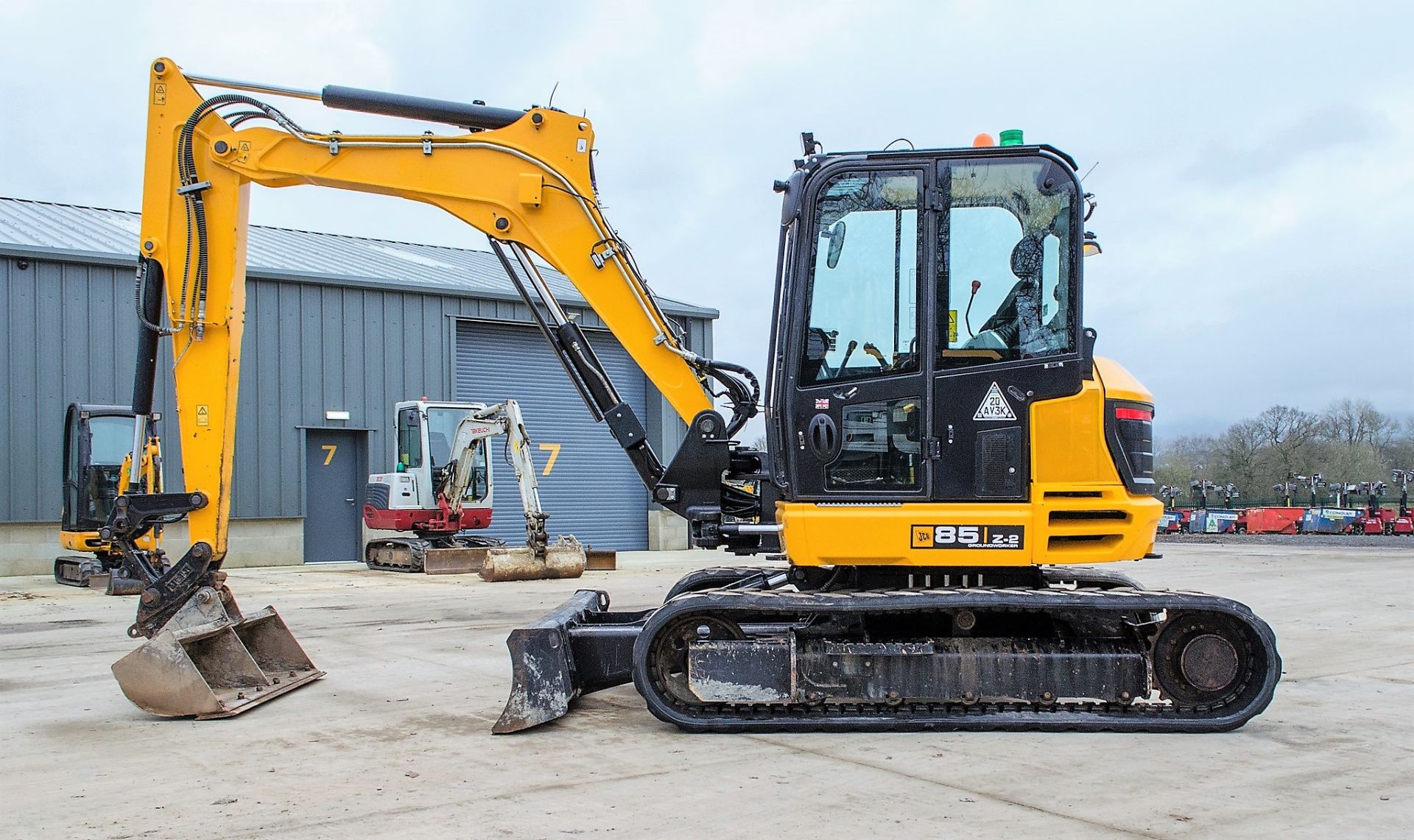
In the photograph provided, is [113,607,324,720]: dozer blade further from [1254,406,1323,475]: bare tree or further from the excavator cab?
[1254,406,1323,475]: bare tree

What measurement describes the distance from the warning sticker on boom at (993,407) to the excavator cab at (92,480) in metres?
13.9

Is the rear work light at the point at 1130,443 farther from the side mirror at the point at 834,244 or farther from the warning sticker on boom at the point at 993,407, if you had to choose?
the side mirror at the point at 834,244

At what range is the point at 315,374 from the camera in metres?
23.4

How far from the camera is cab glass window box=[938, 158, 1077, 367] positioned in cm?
646

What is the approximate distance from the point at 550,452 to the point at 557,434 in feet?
1.42

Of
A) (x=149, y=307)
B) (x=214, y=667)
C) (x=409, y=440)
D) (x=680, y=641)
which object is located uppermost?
(x=149, y=307)

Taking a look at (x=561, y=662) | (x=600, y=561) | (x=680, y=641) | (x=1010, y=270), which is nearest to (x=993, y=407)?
(x=1010, y=270)

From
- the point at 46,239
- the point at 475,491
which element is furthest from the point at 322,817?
the point at 46,239

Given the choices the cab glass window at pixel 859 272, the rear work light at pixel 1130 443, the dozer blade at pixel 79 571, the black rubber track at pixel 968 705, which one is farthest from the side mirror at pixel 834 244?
the dozer blade at pixel 79 571

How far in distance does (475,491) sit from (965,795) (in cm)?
1867

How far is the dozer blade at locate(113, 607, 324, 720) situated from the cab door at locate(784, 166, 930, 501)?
3.60 metres

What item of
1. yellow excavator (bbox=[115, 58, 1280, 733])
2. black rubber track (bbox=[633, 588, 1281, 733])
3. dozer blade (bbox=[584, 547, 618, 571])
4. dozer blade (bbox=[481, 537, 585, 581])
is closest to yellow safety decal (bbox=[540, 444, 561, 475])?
dozer blade (bbox=[584, 547, 618, 571])

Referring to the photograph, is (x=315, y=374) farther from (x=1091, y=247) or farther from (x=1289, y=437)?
(x=1289, y=437)

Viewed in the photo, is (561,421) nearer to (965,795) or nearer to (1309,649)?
(1309,649)
